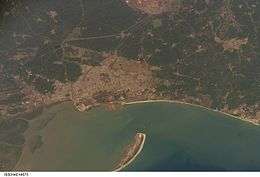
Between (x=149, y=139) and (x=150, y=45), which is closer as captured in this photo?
(x=149, y=139)

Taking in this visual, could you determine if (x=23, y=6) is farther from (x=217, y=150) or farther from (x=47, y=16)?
(x=217, y=150)

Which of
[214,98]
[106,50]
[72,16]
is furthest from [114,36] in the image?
[214,98]

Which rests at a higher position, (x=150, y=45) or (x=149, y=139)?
(x=150, y=45)

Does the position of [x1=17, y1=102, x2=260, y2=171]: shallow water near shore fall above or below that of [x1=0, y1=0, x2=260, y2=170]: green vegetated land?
below

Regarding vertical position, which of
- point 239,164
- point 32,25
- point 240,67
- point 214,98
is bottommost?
point 239,164

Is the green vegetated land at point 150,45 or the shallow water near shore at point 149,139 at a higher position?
the green vegetated land at point 150,45
